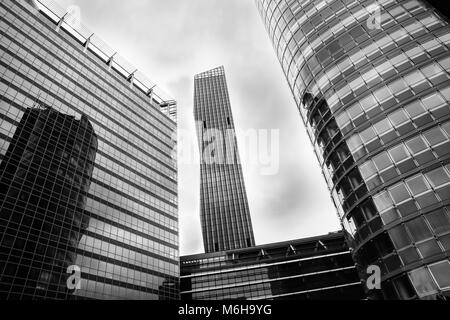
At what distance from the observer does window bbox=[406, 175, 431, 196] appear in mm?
20984

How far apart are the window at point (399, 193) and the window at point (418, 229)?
1.67 metres

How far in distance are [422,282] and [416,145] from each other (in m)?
9.17

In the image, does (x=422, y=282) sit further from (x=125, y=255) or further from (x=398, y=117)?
(x=125, y=255)

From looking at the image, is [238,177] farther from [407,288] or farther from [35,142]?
[407,288]

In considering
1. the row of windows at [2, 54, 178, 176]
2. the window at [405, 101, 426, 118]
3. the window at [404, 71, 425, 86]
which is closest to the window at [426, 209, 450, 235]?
the window at [405, 101, 426, 118]

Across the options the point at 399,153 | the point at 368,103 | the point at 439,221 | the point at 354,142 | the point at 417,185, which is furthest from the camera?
the point at 368,103

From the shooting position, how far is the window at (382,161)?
23359mm

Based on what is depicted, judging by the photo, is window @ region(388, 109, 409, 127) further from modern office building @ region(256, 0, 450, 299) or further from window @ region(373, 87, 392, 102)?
window @ region(373, 87, 392, 102)

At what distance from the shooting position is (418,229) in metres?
20.2

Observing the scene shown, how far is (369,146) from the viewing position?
24953 mm

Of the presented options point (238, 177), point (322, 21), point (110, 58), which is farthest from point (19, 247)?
point (238, 177)

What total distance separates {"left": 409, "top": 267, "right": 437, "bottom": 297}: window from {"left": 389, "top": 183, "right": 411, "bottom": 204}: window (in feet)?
15.1

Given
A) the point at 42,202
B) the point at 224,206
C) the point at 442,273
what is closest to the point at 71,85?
the point at 42,202

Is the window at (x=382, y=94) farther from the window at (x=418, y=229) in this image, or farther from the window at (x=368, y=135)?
the window at (x=418, y=229)
